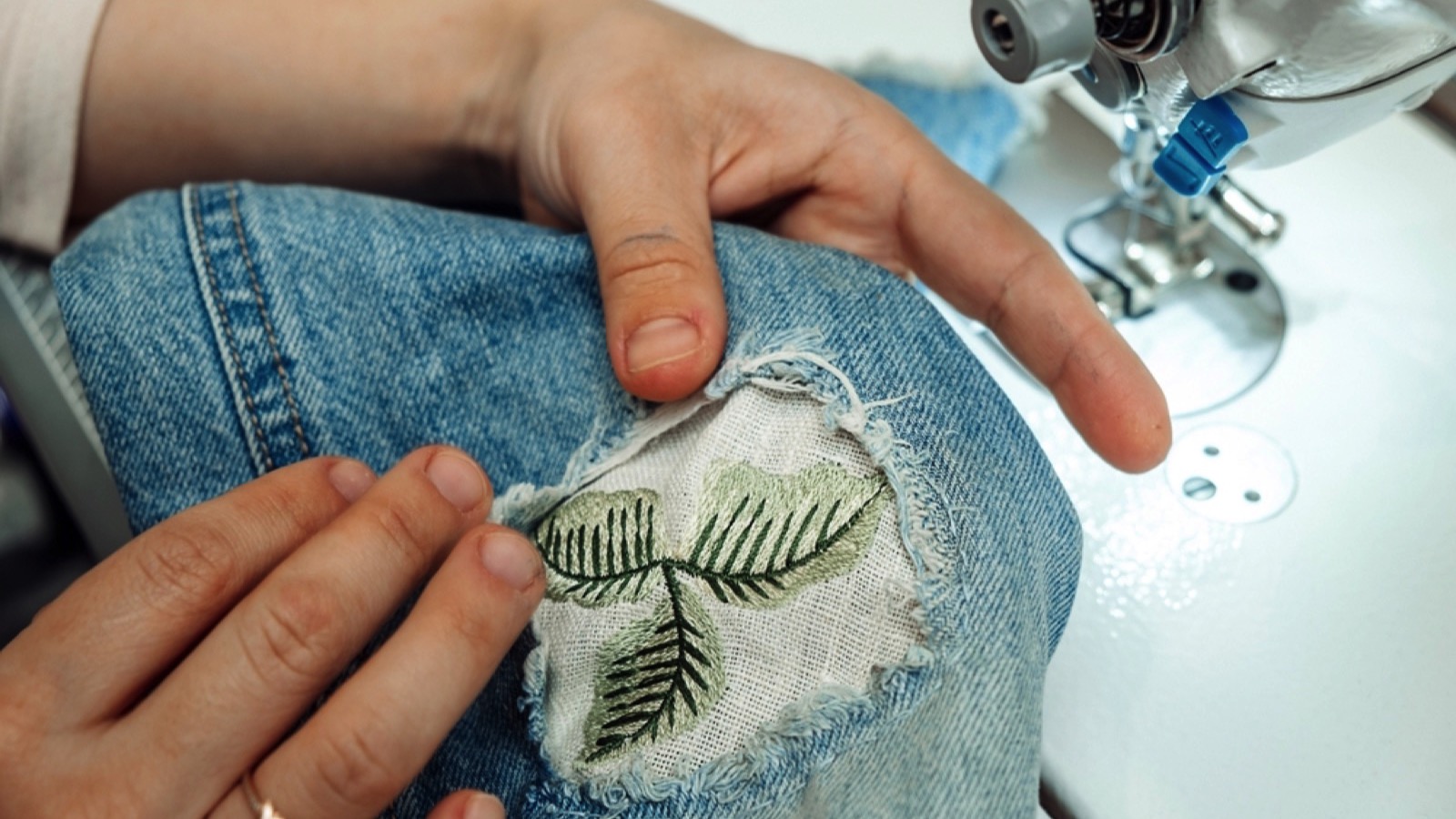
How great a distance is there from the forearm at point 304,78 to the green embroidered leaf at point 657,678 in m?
0.41

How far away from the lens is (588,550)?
49cm

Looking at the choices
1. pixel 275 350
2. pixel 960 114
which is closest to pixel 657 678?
pixel 275 350

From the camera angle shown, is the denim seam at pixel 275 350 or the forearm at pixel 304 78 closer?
the denim seam at pixel 275 350

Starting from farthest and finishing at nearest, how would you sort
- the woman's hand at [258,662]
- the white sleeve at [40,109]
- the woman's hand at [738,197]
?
the white sleeve at [40,109] → the woman's hand at [738,197] → the woman's hand at [258,662]

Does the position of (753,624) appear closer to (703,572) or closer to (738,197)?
(703,572)

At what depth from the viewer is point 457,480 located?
1.55 feet

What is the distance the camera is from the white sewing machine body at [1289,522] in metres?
0.49

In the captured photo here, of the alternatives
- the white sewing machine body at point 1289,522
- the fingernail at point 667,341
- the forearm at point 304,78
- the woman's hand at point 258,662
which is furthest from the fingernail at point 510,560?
the forearm at point 304,78

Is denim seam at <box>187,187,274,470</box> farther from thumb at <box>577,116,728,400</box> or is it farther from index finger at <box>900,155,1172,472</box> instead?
index finger at <box>900,155,1172,472</box>

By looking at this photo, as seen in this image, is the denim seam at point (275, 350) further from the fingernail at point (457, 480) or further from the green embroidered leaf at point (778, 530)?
the green embroidered leaf at point (778, 530)

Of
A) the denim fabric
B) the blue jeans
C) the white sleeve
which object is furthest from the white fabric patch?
the white sleeve

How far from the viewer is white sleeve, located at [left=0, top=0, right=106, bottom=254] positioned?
72cm

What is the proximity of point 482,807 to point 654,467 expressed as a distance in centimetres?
17

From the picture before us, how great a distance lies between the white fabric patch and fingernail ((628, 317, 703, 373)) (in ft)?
0.10
